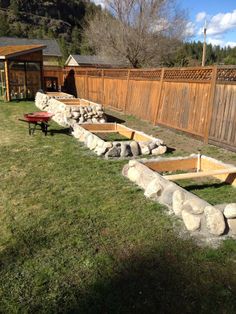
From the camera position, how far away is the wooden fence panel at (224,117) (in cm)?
763

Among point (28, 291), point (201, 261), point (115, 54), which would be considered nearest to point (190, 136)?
point (201, 261)

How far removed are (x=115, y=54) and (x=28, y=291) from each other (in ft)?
87.2

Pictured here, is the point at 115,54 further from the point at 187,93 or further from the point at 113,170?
the point at 113,170

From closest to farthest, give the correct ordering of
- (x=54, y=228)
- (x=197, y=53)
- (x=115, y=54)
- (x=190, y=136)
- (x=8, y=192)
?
(x=54, y=228)
(x=8, y=192)
(x=190, y=136)
(x=115, y=54)
(x=197, y=53)

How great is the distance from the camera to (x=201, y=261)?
3320mm

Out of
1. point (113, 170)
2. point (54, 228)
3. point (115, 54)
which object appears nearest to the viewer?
point (54, 228)

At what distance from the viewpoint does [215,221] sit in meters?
3.77

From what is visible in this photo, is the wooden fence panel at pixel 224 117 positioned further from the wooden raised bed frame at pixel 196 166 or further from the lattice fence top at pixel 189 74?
the wooden raised bed frame at pixel 196 166

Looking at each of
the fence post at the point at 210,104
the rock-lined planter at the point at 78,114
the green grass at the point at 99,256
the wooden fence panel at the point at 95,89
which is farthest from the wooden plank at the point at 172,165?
the wooden fence panel at the point at 95,89

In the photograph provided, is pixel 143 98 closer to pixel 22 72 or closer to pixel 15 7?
pixel 22 72

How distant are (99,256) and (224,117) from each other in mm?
5586

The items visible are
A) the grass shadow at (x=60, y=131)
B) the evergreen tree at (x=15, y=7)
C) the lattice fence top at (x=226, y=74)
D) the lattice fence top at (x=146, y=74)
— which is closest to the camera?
the lattice fence top at (x=226, y=74)

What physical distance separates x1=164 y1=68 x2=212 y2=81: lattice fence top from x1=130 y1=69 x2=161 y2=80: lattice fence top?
580mm

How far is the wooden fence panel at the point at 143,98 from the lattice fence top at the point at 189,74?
2.53 ft
